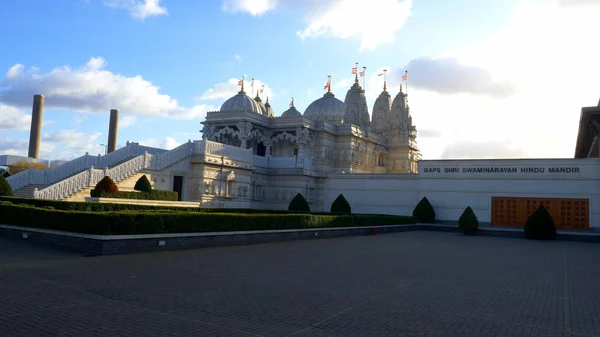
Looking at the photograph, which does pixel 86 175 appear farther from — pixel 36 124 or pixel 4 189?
pixel 36 124

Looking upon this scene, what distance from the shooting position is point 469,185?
3828 cm

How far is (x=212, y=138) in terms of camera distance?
176ft

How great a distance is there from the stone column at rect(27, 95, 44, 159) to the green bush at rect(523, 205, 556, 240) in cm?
6515

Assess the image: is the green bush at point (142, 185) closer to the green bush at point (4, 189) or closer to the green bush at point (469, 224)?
the green bush at point (4, 189)

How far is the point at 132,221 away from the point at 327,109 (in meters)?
52.5

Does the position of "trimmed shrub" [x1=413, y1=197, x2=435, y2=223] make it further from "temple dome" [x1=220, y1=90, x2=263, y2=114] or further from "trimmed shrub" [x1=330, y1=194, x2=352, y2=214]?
"temple dome" [x1=220, y1=90, x2=263, y2=114]

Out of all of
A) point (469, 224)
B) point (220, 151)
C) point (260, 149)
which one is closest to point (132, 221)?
point (220, 151)

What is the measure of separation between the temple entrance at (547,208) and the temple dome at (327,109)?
30.2 metres

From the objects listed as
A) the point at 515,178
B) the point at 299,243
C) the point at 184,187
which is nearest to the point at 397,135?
the point at 515,178

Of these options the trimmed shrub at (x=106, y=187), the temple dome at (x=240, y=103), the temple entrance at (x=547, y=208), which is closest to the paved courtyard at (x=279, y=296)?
the trimmed shrub at (x=106, y=187)

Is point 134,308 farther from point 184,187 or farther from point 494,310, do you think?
point 184,187

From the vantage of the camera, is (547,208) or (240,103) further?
(240,103)

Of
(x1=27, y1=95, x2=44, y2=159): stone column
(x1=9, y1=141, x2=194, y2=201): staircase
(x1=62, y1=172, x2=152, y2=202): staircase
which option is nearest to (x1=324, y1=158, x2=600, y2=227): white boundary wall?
(x1=9, y1=141, x2=194, y2=201): staircase

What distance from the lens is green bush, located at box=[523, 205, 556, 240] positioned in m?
30.1
